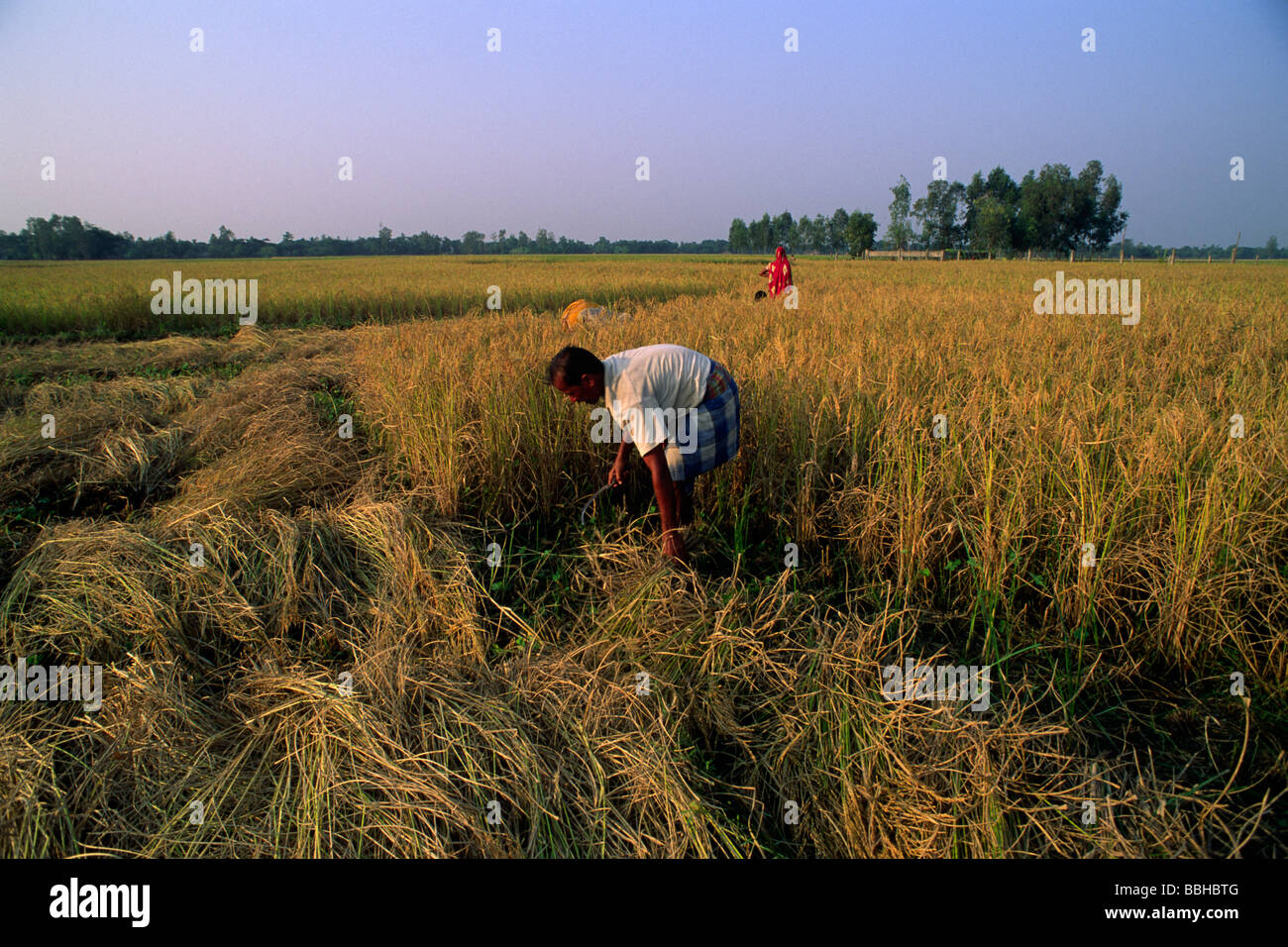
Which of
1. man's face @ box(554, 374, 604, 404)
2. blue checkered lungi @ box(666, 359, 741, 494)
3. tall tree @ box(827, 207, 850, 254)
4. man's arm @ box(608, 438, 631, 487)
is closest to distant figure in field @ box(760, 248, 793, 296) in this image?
blue checkered lungi @ box(666, 359, 741, 494)

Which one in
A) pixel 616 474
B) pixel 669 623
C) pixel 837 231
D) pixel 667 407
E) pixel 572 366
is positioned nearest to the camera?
pixel 669 623

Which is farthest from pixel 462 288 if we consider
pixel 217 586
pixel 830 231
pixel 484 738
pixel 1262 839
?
pixel 830 231

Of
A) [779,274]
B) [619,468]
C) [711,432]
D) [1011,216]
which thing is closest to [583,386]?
[619,468]

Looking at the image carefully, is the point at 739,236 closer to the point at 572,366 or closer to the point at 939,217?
the point at 939,217

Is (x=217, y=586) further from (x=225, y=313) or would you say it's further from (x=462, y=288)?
(x=462, y=288)

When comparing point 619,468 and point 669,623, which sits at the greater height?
point 619,468

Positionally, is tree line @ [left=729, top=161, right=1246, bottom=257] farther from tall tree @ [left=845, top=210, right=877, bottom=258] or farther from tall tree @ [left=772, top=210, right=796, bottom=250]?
tall tree @ [left=772, top=210, right=796, bottom=250]

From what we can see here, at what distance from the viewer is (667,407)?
2.63m

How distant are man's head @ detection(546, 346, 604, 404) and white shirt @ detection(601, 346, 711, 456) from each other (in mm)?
99

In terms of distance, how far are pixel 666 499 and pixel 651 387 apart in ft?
1.69

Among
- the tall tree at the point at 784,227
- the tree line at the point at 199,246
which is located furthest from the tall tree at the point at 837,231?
the tree line at the point at 199,246

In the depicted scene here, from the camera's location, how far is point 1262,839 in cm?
141

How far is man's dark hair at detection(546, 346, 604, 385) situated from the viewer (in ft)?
7.66
